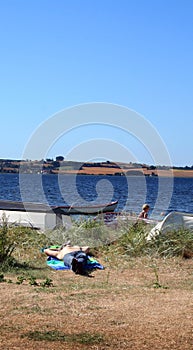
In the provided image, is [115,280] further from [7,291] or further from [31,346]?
[31,346]

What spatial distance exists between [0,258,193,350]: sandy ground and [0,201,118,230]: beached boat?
4902 millimetres

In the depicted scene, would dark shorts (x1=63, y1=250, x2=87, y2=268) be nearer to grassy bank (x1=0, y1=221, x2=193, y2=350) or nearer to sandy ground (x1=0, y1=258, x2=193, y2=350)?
grassy bank (x1=0, y1=221, x2=193, y2=350)

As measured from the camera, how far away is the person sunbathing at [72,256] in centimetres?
1024

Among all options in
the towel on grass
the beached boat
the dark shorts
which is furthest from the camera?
the beached boat

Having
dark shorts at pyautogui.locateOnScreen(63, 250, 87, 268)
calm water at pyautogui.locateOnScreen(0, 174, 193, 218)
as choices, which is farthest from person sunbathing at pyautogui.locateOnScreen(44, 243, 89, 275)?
calm water at pyautogui.locateOnScreen(0, 174, 193, 218)

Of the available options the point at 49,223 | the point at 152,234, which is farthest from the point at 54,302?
the point at 49,223

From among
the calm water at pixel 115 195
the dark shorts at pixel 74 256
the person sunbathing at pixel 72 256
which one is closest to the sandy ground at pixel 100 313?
the person sunbathing at pixel 72 256

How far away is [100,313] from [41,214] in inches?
339

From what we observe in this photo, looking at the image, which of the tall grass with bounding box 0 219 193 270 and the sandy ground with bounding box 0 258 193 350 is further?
the tall grass with bounding box 0 219 193 270

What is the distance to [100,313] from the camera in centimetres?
683

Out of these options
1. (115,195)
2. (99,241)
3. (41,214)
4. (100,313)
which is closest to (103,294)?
(100,313)

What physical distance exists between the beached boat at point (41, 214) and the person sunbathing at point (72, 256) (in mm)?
2839

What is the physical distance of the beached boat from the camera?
49.0ft

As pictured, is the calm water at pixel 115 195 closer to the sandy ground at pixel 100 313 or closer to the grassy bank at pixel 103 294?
the grassy bank at pixel 103 294
